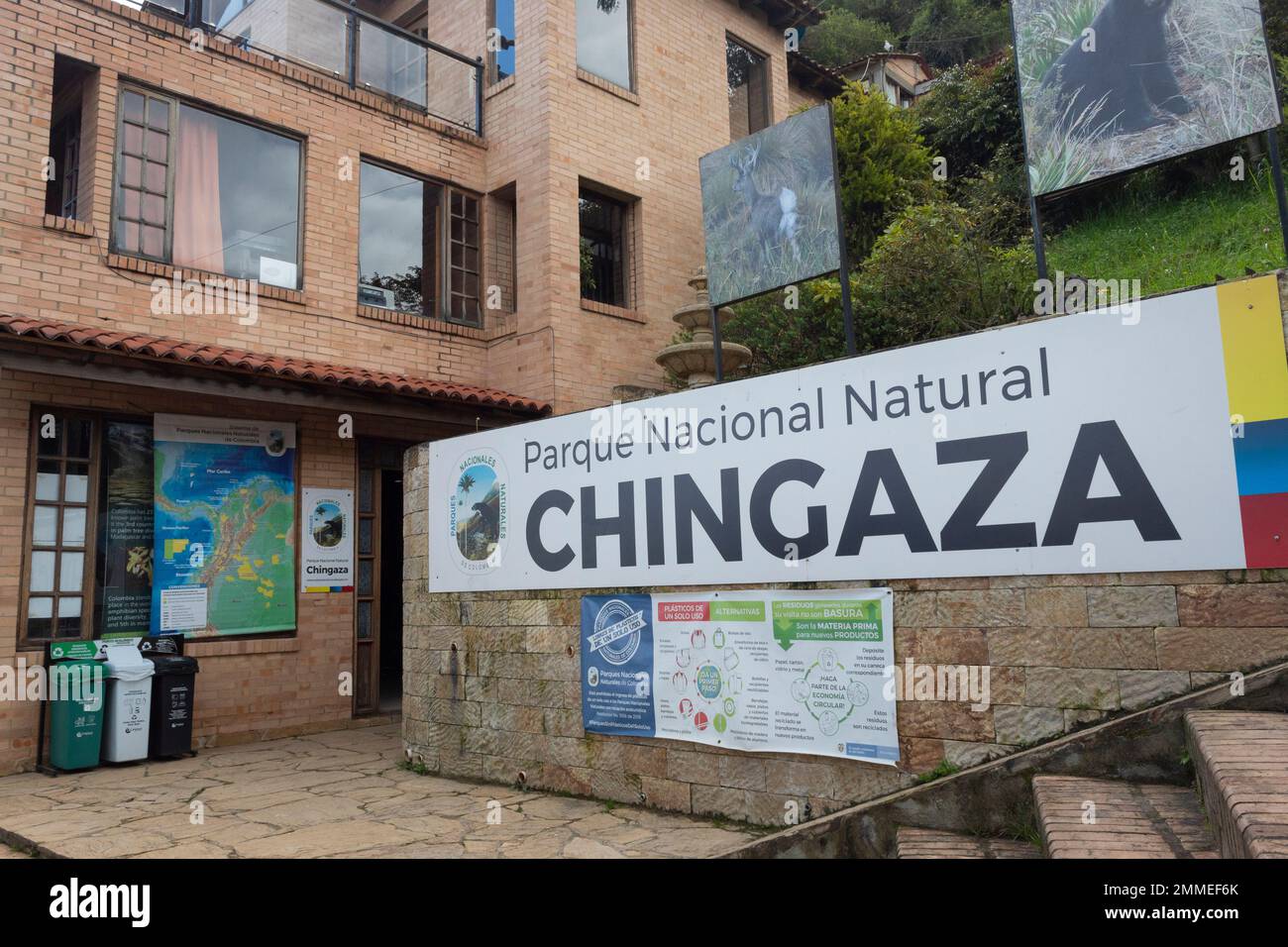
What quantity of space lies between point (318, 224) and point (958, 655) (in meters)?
8.15

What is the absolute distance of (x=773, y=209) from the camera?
21.3 feet

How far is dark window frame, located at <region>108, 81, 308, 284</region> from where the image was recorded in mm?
8617

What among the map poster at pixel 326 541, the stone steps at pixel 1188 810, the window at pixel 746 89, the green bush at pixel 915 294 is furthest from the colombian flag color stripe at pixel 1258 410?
the window at pixel 746 89

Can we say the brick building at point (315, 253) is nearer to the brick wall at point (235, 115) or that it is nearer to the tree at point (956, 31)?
the brick wall at point (235, 115)

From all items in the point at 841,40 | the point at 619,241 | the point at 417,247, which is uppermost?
the point at 841,40

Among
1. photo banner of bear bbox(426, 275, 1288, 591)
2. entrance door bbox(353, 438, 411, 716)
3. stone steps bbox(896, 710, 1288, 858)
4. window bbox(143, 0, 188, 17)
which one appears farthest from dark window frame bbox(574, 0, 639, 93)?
stone steps bbox(896, 710, 1288, 858)

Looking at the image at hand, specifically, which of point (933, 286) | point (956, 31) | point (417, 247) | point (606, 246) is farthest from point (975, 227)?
point (956, 31)

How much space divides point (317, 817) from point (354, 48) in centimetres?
867

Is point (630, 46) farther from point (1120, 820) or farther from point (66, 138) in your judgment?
point (1120, 820)

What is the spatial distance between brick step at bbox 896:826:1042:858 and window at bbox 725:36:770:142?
11.7 m

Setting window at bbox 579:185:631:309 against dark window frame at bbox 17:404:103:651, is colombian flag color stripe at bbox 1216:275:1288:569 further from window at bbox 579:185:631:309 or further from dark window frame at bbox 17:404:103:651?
dark window frame at bbox 17:404:103:651

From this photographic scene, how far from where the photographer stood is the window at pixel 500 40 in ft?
37.9

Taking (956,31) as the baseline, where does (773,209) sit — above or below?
below

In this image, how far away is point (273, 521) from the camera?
30.2 ft
